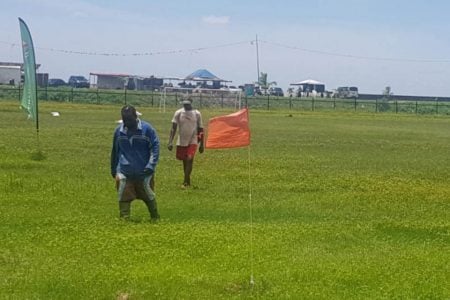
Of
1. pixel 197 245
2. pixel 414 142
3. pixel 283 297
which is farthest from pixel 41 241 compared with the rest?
pixel 414 142

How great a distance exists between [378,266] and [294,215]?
4336 mm

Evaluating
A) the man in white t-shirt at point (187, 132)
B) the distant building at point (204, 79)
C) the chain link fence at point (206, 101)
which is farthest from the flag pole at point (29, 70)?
the distant building at point (204, 79)

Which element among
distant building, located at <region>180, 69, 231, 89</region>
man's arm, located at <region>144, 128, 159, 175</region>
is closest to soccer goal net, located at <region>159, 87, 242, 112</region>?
distant building, located at <region>180, 69, 231, 89</region>

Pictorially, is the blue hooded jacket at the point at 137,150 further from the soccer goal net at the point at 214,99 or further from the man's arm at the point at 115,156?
the soccer goal net at the point at 214,99

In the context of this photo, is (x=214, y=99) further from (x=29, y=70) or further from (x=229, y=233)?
(x=229, y=233)

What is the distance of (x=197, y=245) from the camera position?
32.9ft

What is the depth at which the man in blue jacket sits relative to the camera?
1211cm

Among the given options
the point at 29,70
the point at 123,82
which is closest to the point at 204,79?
the point at 123,82

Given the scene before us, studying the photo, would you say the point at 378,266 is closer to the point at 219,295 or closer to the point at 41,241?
the point at 219,295

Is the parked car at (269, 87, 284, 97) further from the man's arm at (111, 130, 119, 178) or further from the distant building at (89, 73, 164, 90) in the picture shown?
the man's arm at (111, 130, 119, 178)

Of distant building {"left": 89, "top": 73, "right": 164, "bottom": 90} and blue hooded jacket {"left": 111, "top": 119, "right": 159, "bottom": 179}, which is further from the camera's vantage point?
distant building {"left": 89, "top": 73, "right": 164, "bottom": 90}

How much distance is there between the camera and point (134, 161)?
39.8ft

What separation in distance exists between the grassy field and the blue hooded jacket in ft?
2.65

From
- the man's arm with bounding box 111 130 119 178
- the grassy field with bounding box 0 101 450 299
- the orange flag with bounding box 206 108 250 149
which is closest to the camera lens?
the grassy field with bounding box 0 101 450 299
